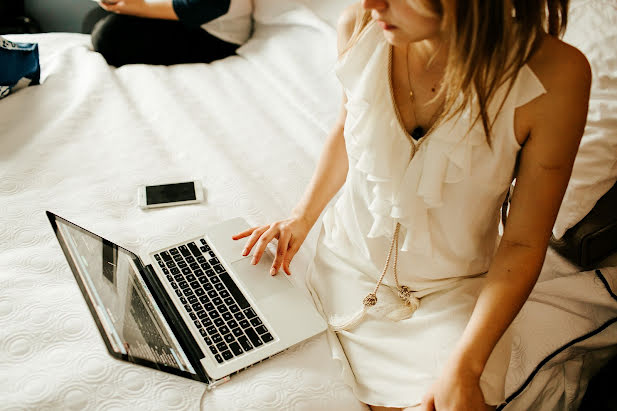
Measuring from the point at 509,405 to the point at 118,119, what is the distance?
1156 millimetres

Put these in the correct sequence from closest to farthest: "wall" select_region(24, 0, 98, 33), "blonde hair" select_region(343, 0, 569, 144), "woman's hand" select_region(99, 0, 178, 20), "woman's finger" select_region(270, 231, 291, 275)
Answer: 1. "blonde hair" select_region(343, 0, 569, 144)
2. "woman's finger" select_region(270, 231, 291, 275)
3. "woman's hand" select_region(99, 0, 178, 20)
4. "wall" select_region(24, 0, 98, 33)

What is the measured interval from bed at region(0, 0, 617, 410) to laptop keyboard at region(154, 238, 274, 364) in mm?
52

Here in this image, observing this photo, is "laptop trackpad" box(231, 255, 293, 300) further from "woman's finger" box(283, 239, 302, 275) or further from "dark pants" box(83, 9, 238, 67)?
"dark pants" box(83, 9, 238, 67)

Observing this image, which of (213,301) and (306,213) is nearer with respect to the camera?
(213,301)

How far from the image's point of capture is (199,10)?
1713 millimetres

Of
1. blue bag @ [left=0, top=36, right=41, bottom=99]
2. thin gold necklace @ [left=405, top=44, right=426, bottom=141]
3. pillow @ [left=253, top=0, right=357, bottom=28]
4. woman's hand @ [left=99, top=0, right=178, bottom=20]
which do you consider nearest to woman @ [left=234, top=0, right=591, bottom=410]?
thin gold necklace @ [left=405, top=44, right=426, bottom=141]

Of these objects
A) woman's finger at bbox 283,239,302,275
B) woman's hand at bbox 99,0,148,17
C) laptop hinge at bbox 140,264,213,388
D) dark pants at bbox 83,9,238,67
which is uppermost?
woman's hand at bbox 99,0,148,17

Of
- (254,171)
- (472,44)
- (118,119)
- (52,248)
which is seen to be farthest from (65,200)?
(472,44)

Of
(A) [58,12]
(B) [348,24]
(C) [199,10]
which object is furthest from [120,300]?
(A) [58,12]

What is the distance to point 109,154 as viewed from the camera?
1.29 m

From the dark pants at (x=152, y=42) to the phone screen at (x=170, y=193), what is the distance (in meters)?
0.77

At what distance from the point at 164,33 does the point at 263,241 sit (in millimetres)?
1122

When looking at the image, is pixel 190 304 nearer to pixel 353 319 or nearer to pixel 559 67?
pixel 353 319

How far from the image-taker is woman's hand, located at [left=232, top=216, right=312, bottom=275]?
983 millimetres
